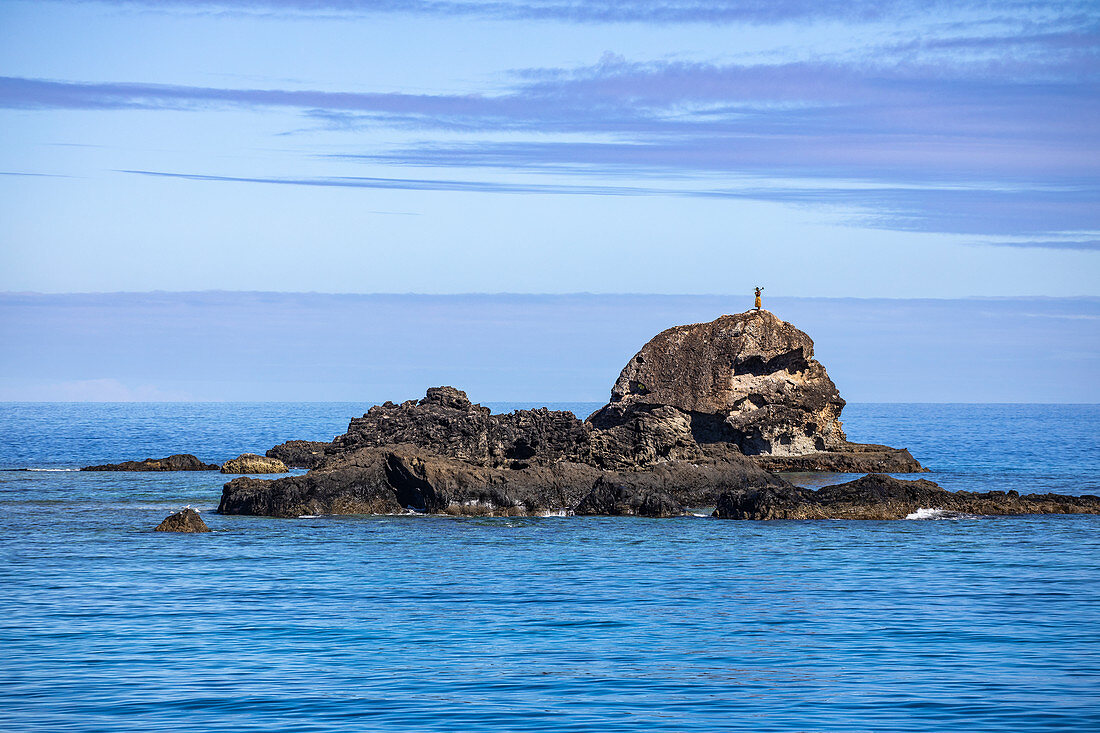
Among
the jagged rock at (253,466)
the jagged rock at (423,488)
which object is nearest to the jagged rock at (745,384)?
the jagged rock at (253,466)

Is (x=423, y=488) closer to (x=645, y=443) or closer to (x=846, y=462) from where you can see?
(x=645, y=443)

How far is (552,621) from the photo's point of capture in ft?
77.1

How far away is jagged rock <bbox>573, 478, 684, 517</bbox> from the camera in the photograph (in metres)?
41.9

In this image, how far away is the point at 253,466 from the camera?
64.6 meters

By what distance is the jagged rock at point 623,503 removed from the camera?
4191 cm

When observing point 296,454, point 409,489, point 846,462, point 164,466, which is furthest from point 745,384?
point 409,489

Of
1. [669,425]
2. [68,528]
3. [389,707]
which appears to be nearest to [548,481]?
[669,425]

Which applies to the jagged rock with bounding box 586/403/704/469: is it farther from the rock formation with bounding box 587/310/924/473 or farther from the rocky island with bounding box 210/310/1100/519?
the rock formation with bounding box 587/310/924/473

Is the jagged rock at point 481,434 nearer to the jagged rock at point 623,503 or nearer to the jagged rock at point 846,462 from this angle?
Answer: the jagged rock at point 623,503

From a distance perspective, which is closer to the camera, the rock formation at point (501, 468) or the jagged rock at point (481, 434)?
the rock formation at point (501, 468)

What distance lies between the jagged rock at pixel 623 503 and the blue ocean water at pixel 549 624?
123 cm

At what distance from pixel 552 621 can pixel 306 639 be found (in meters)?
4.65

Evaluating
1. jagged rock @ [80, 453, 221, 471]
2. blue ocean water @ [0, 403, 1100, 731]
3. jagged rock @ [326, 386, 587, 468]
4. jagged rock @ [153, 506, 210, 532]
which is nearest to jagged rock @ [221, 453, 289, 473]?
jagged rock @ [80, 453, 221, 471]

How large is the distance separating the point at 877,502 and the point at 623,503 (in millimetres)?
8485
